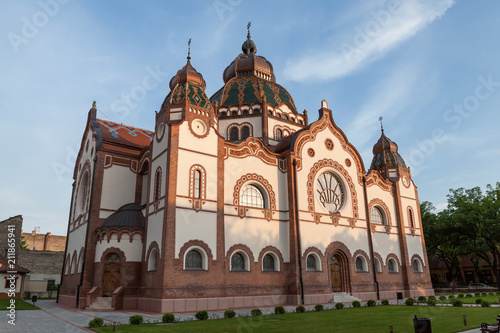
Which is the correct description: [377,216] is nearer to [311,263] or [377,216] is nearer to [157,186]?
[311,263]

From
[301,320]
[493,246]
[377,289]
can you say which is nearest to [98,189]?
[301,320]

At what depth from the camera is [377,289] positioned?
90.9 feet

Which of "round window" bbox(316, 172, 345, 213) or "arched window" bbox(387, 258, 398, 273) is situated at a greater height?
"round window" bbox(316, 172, 345, 213)

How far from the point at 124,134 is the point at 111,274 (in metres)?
11.7

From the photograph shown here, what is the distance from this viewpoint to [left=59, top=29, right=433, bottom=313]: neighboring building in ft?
68.9

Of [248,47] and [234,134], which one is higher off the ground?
[248,47]

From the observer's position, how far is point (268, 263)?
24.3 metres

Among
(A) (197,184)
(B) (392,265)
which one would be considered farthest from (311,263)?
(A) (197,184)

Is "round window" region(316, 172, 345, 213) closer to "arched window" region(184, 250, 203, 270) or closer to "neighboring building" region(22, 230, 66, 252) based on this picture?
"arched window" region(184, 250, 203, 270)

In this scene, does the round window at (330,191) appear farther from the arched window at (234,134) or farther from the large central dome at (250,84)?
the large central dome at (250,84)

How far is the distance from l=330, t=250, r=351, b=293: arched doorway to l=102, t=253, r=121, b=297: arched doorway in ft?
46.7

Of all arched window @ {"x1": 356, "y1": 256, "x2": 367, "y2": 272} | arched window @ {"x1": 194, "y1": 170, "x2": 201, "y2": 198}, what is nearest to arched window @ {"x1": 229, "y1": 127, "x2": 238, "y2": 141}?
arched window @ {"x1": 194, "y1": 170, "x2": 201, "y2": 198}

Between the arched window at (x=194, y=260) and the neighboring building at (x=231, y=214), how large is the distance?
55 mm

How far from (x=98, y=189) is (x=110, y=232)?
4.12 m
